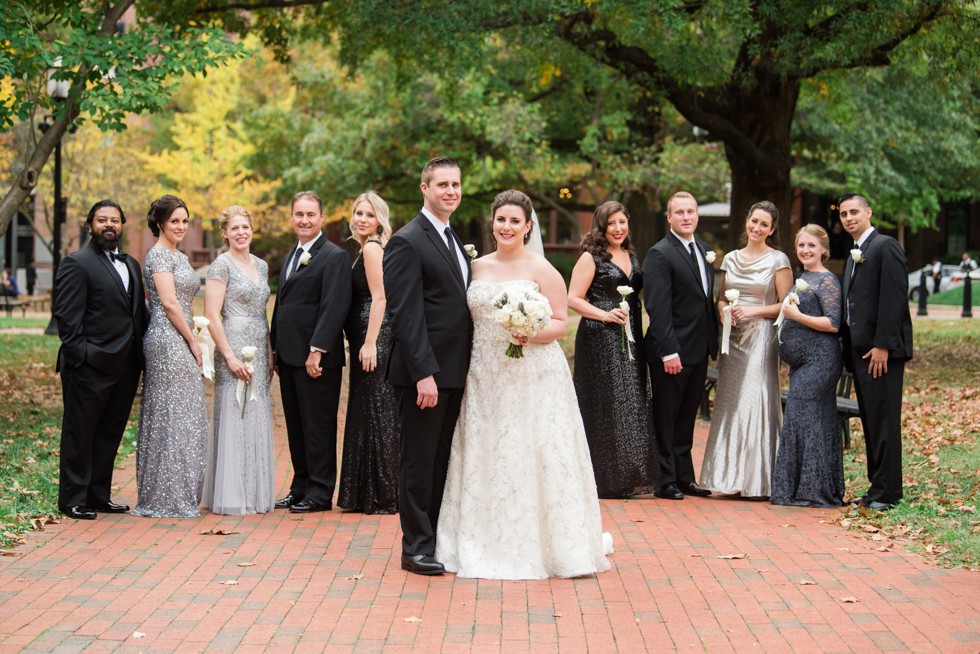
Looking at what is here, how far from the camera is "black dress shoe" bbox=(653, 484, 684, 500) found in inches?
389

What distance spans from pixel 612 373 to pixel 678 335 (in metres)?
0.60

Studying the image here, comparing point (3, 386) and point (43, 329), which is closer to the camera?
point (3, 386)

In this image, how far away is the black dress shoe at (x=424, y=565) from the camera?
279 inches

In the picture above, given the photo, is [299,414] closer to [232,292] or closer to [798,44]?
[232,292]

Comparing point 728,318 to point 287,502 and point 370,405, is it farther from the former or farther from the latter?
point 287,502

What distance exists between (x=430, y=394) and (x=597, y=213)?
3.48 metres

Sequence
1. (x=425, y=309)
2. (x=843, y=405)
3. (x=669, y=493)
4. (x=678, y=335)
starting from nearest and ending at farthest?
(x=425, y=309) → (x=669, y=493) → (x=678, y=335) → (x=843, y=405)

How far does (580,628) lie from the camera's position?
238 inches

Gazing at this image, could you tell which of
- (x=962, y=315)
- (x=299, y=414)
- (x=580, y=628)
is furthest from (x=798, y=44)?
(x=962, y=315)

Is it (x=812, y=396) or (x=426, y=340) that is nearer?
(x=426, y=340)
